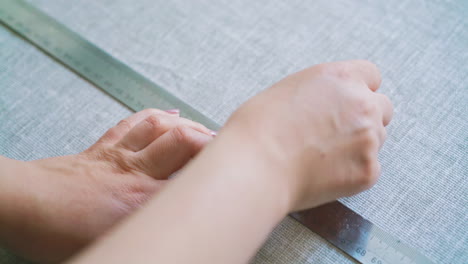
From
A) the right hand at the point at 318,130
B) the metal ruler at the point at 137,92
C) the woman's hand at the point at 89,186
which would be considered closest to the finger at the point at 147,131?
the woman's hand at the point at 89,186

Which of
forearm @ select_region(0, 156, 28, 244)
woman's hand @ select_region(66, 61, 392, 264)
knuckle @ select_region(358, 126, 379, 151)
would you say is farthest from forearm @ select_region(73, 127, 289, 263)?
forearm @ select_region(0, 156, 28, 244)

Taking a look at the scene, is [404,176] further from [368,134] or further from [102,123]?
[102,123]

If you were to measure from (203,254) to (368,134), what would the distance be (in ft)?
1.01

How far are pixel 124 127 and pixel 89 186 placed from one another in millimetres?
148

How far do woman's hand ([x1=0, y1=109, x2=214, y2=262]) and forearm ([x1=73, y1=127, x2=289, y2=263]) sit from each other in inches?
7.6

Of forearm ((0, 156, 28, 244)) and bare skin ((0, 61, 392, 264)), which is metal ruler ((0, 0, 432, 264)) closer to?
bare skin ((0, 61, 392, 264))

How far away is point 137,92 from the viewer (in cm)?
89

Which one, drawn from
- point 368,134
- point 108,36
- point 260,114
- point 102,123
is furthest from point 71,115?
point 368,134

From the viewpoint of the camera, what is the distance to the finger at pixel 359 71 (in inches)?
24.3

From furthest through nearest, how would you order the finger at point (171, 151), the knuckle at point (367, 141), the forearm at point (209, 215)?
1. the finger at point (171, 151)
2. the knuckle at point (367, 141)
3. the forearm at point (209, 215)

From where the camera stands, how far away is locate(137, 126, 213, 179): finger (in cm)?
68

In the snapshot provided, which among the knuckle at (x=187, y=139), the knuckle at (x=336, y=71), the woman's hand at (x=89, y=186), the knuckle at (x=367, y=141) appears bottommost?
the woman's hand at (x=89, y=186)

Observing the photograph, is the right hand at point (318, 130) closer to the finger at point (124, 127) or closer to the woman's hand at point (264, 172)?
the woman's hand at point (264, 172)

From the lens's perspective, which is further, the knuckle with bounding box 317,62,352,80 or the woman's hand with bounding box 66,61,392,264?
the knuckle with bounding box 317,62,352,80
